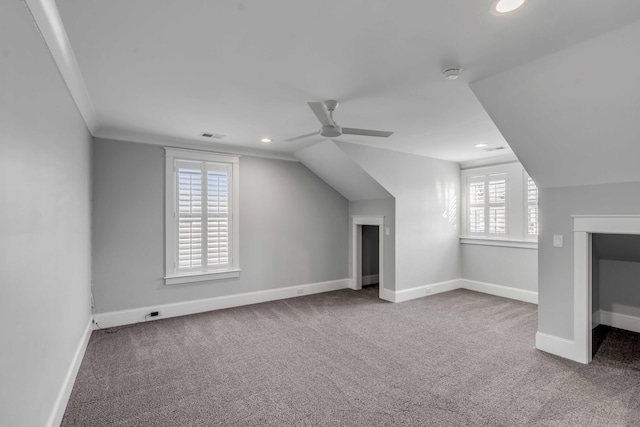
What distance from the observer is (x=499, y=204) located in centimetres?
573

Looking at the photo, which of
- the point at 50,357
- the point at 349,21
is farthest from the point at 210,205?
the point at 349,21

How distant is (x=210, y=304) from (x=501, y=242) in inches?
200

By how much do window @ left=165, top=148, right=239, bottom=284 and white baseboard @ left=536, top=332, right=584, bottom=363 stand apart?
412 centimetres

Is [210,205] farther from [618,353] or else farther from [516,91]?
[618,353]

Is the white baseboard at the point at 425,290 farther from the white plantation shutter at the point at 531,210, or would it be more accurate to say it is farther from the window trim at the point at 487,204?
the white plantation shutter at the point at 531,210

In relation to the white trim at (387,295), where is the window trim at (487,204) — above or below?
above

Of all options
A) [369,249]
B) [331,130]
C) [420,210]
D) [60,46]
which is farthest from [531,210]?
[60,46]

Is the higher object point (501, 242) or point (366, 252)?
point (501, 242)

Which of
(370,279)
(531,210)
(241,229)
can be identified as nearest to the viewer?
(241,229)

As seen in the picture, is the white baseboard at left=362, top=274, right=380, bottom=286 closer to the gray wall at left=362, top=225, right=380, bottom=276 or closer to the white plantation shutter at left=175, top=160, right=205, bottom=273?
the gray wall at left=362, top=225, right=380, bottom=276

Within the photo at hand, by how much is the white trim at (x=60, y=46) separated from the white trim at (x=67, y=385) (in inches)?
92.9

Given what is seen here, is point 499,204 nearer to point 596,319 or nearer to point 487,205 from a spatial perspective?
point 487,205

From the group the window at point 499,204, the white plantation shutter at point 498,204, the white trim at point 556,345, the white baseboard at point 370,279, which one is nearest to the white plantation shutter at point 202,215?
the white baseboard at point 370,279

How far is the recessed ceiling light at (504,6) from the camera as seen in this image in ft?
5.38
